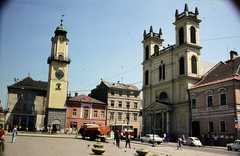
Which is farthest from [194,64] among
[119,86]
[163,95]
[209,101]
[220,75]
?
[119,86]

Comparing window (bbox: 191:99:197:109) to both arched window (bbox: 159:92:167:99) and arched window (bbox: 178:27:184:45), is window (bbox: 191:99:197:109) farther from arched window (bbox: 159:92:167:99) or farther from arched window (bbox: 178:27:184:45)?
arched window (bbox: 178:27:184:45)

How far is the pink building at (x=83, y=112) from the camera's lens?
57.4m

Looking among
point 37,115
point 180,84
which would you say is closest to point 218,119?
point 180,84

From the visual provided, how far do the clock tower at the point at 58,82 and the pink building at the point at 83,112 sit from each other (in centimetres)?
206

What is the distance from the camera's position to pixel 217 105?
36094 mm

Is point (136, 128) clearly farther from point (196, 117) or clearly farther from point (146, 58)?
point (196, 117)

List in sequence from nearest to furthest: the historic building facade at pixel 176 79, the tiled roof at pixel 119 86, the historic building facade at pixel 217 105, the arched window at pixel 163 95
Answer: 1. the historic building facade at pixel 217 105
2. the historic building facade at pixel 176 79
3. the arched window at pixel 163 95
4. the tiled roof at pixel 119 86

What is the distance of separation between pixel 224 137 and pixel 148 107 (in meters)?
19.3

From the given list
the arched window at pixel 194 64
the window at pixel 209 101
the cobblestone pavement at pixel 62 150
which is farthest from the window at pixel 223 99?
the cobblestone pavement at pixel 62 150

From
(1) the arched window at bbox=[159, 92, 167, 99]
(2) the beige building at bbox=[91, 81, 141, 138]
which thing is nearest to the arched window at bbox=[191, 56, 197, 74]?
(1) the arched window at bbox=[159, 92, 167, 99]

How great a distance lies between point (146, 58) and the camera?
5675cm

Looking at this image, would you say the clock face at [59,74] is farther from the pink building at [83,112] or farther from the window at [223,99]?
the window at [223,99]

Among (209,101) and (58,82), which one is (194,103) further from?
(58,82)

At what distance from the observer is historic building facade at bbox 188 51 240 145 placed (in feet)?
110
